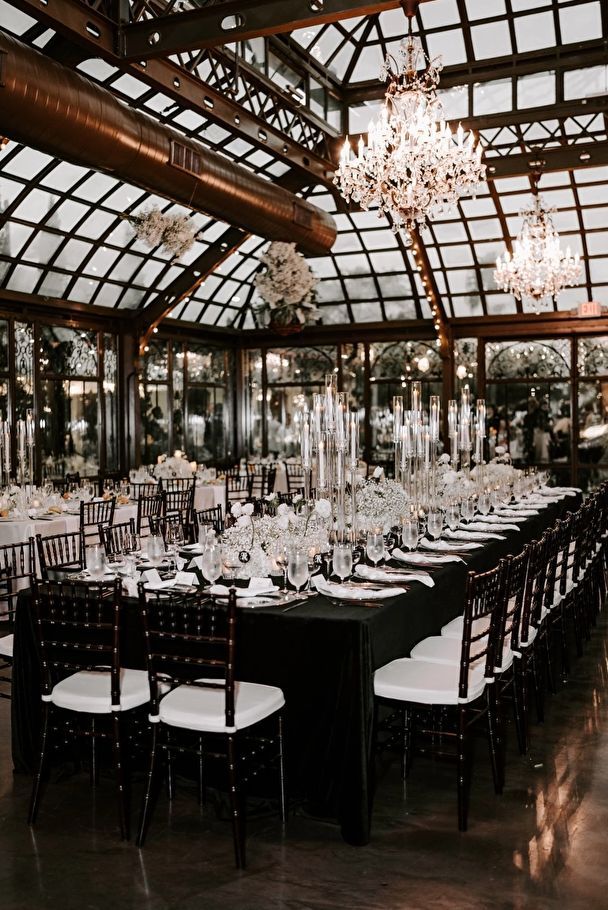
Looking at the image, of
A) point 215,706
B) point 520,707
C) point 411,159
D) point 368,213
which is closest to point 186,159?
point 411,159

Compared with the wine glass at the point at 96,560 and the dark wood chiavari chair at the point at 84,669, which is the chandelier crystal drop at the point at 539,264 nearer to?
the wine glass at the point at 96,560

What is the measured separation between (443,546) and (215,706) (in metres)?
2.59

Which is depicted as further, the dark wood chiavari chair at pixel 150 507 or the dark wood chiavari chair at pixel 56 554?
the dark wood chiavari chair at pixel 150 507

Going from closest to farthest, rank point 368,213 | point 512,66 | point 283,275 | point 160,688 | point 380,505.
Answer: point 160,688 → point 380,505 → point 512,66 → point 283,275 → point 368,213

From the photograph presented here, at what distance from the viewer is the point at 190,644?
3.93 metres

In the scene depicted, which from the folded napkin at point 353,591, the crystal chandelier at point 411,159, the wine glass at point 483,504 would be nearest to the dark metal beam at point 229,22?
the crystal chandelier at point 411,159

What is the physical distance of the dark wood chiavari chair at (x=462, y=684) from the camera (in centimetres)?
404

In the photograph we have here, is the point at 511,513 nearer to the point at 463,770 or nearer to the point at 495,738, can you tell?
the point at 495,738

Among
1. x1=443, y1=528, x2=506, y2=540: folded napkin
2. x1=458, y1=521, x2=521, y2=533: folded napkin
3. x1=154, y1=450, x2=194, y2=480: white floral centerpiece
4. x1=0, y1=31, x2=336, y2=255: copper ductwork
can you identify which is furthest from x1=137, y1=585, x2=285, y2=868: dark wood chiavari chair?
x1=154, y1=450, x2=194, y2=480: white floral centerpiece

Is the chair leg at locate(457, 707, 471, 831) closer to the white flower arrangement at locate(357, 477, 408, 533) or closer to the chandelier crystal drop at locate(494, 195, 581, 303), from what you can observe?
the white flower arrangement at locate(357, 477, 408, 533)

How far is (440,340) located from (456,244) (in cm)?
172

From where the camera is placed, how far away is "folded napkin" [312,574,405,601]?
172 inches

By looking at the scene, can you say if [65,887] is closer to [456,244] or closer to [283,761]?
[283,761]

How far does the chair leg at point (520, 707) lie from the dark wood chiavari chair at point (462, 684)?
47 cm
